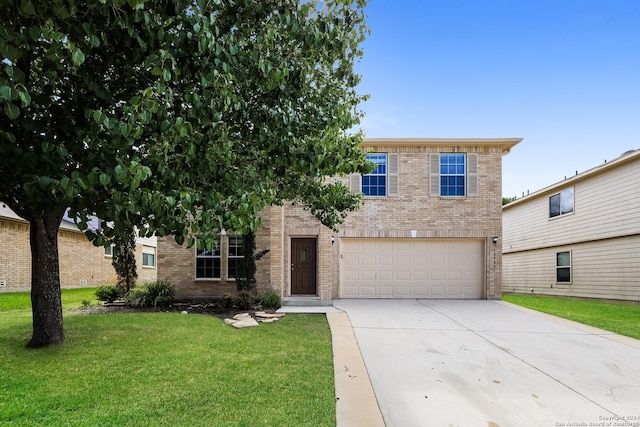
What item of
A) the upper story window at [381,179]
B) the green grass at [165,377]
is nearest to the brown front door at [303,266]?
the upper story window at [381,179]

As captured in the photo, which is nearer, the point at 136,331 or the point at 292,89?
the point at 292,89

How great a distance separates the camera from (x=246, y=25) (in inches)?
177

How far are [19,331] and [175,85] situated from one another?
5730mm

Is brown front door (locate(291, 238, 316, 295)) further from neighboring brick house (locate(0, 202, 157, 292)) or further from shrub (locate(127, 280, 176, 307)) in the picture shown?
neighboring brick house (locate(0, 202, 157, 292))

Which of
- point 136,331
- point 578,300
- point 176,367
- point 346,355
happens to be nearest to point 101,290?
point 136,331

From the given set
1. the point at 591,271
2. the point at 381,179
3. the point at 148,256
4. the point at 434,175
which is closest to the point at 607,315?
the point at 591,271

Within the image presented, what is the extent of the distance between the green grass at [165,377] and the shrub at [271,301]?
3.08m

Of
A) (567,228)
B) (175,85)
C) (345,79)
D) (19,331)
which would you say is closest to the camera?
(175,85)

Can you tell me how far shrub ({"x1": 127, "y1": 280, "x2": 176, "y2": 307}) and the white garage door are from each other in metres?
5.71

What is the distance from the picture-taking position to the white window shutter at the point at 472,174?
13297 millimetres

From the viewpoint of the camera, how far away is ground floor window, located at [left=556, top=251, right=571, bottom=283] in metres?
15.9

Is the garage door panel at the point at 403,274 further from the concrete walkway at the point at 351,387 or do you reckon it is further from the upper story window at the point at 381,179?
the concrete walkway at the point at 351,387

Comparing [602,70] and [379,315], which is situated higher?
[602,70]

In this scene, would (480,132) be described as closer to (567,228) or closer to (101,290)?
(567,228)
